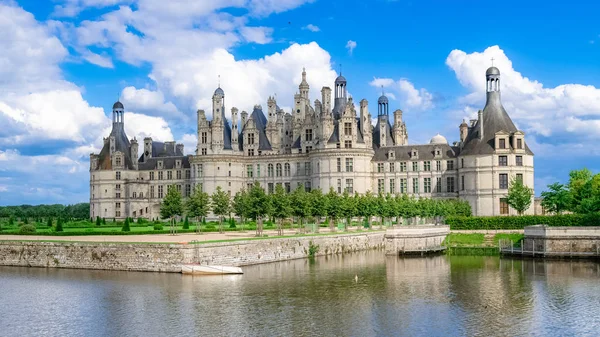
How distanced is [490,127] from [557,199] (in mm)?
10877

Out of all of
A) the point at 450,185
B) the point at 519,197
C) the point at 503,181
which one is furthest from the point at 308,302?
the point at 450,185

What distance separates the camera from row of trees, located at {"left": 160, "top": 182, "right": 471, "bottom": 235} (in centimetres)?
5741

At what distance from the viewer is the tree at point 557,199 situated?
69.6m

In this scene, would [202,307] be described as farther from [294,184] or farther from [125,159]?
[125,159]

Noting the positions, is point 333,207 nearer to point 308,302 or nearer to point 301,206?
point 301,206

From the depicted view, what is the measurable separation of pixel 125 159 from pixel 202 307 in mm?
65042

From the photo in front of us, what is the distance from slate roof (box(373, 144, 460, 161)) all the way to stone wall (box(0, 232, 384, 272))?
107ft

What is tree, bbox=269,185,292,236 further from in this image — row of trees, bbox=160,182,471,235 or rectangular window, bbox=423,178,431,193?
rectangular window, bbox=423,178,431,193

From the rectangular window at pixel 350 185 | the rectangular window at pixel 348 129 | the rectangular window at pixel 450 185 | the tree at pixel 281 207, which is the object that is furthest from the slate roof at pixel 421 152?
the tree at pixel 281 207

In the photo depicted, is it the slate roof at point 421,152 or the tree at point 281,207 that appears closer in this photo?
the tree at point 281,207

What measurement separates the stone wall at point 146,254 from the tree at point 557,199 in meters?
30.4

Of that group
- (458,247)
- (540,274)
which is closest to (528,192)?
(458,247)

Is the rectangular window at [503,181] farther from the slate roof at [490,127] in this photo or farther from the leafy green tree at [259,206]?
the leafy green tree at [259,206]

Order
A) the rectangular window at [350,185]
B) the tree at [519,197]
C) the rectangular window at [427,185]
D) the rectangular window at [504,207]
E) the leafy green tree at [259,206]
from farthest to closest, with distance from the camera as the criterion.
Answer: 1. the rectangular window at [427,185]
2. the rectangular window at [350,185]
3. the rectangular window at [504,207]
4. the tree at [519,197]
5. the leafy green tree at [259,206]
